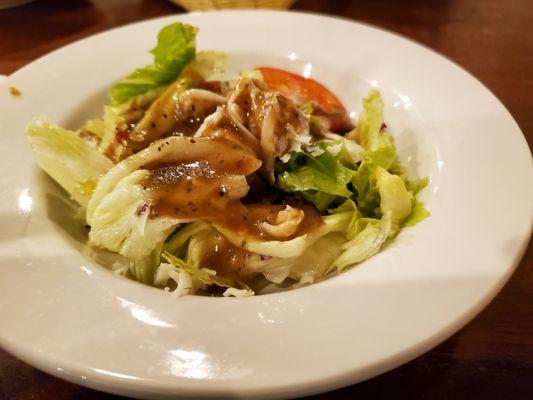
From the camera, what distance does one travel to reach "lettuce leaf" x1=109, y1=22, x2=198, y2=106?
6.65ft

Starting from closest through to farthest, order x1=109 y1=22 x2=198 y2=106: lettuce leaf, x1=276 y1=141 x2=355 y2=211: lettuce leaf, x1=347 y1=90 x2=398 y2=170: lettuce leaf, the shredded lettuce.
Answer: the shredded lettuce < x1=276 y1=141 x2=355 y2=211: lettuce leaf < x1=347 y1=90 x2=398 y2=170: lettuce leaf < x1=109 y1=22 x2=198 y2=106: lettuce leaf

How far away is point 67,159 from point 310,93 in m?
1.04

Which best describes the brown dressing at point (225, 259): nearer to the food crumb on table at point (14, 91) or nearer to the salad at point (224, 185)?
the salad at point (224, 185)

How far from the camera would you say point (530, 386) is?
1296 mm

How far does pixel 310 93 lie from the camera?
7.24 feet

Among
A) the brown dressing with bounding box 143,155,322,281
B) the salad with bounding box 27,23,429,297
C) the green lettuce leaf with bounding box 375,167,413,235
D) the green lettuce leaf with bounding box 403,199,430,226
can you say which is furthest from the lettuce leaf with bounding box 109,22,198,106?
the green lettuce leaf with bounding box 403,199,430,226

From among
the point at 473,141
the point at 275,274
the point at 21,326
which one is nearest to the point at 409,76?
the point at 473,141

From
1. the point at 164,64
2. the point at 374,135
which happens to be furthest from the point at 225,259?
the point at 164,64

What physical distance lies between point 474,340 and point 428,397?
0.25 metres

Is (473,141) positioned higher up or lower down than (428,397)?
higher up

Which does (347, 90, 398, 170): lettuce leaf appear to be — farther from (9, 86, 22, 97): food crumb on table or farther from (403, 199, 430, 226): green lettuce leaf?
(9, 86, 22, 97): food crumb on table

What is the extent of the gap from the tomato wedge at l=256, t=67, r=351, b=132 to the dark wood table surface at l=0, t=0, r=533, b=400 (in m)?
0.81

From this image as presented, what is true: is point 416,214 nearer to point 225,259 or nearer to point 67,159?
point 225,259

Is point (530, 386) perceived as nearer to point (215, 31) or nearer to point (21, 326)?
point (21, 326)
